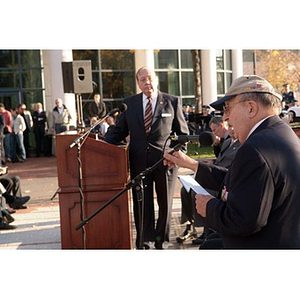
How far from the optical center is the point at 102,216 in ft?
18.3

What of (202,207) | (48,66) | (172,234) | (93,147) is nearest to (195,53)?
→ (48,66)

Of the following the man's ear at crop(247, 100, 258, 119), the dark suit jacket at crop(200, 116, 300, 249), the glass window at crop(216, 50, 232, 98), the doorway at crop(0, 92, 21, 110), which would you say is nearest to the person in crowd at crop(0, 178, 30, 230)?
the dark suit jacket at crop(200, 116, 300, 249)

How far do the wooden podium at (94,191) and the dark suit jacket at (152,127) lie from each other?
0.59 m

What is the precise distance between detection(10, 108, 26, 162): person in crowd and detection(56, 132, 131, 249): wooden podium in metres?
14.3

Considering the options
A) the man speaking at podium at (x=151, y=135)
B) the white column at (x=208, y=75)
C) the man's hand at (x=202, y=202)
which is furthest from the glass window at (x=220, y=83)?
the man's hand at (x=202, y=202)

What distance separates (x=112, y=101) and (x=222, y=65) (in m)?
7.26

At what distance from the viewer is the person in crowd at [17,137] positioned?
1919 cm

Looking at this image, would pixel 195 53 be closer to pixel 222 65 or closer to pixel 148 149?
pixel 222 65

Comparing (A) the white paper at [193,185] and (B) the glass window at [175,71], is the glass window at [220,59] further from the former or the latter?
(A) the white paper at [193,185]

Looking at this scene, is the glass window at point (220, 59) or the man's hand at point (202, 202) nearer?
the man's hand at point (202, 202)

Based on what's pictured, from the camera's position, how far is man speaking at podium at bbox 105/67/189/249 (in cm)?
599

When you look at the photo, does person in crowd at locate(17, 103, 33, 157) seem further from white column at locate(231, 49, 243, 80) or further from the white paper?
the white paper

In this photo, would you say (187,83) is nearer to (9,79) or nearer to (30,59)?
(30,59)

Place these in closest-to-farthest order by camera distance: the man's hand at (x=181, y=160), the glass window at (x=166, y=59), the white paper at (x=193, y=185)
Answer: the white paper at (x=193, y=185)
the man's hand at (x=181, y=160)
the glass window at (x=166, y=59)
